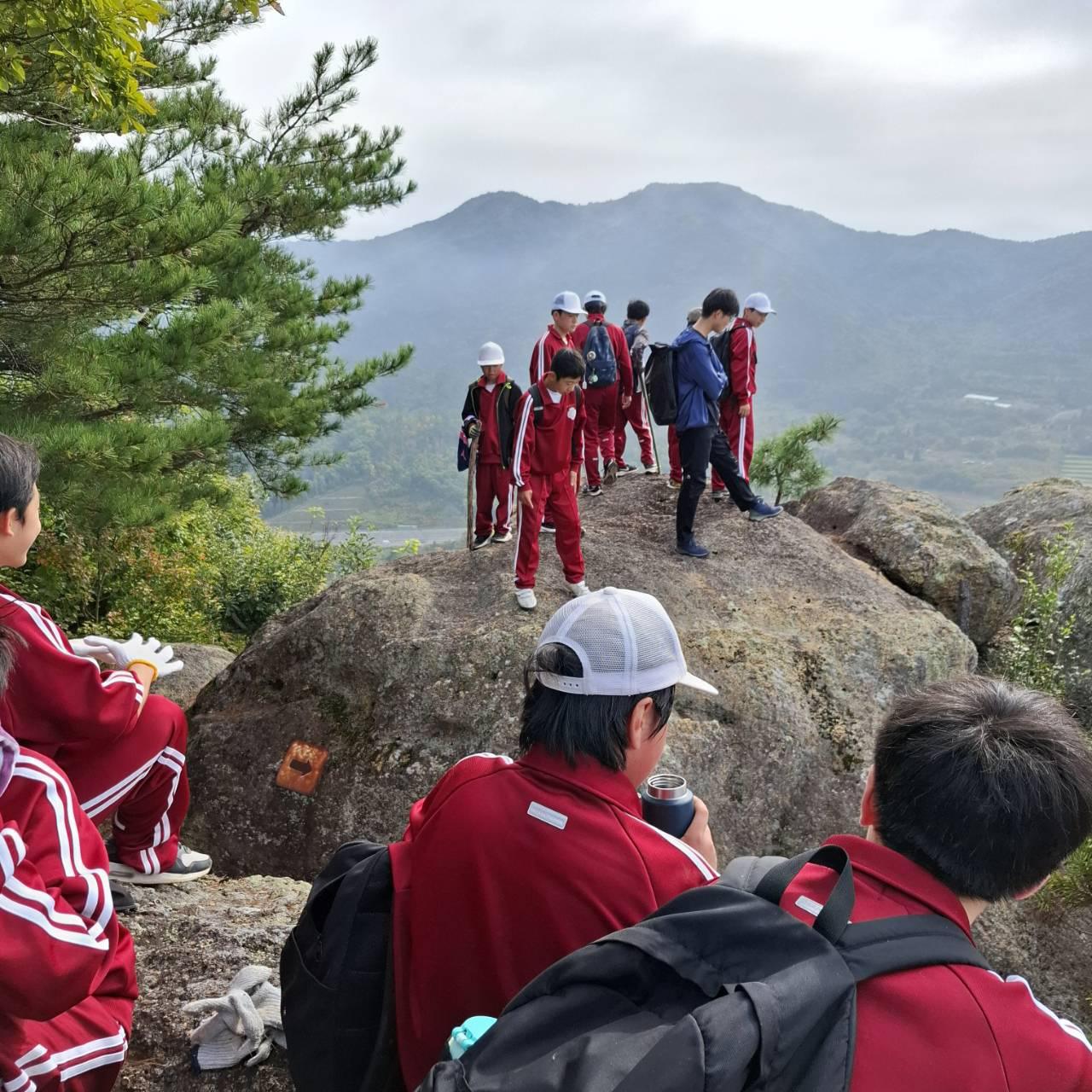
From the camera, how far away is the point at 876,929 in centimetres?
138

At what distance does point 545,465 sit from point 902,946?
582cm

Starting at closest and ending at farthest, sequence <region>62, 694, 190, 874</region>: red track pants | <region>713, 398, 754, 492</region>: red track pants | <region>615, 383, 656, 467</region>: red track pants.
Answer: <region>62, 694, 190, 874</region>: red track pants < <region>713, 398, 754, 492</region>: red track pants < <region>615, 383, 656, 467</region>: red track pants

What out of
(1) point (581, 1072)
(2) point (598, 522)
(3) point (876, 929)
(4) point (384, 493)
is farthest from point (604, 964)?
(4) point (384, 493)

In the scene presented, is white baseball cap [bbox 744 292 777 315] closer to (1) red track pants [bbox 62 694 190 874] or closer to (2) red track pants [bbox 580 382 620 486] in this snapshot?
(2) red track pants [bbox 580 382 620 486]

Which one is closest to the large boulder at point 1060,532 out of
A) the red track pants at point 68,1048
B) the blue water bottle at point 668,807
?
the blue water bottle at point 668,807

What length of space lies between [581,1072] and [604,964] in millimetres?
162

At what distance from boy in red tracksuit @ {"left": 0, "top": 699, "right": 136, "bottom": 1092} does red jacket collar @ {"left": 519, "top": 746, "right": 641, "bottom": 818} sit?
102 cm

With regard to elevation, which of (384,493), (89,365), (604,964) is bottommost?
(384,493)

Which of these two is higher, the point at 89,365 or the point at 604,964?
the point at 89,365

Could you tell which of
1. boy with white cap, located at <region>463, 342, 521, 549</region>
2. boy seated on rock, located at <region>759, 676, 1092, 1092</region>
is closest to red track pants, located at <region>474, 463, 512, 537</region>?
boy with white cap, located at <region>463, 342, 521, 549</region>

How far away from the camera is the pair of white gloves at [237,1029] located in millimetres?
2709

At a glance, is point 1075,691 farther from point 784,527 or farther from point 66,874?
point 66,874

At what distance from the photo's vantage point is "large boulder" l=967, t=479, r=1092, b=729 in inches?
369

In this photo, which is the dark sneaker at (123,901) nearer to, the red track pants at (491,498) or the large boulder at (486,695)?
the large boulder at (486,695)
